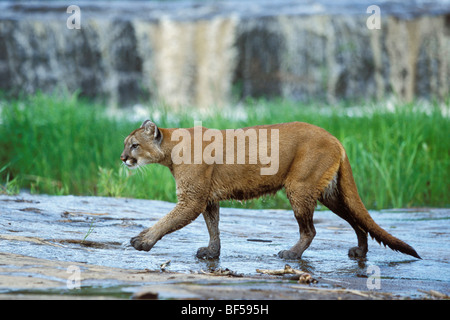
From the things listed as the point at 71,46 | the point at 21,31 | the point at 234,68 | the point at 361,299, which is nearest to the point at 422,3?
the point at 234,68

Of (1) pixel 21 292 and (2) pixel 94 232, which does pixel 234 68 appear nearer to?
(2) pixel 94 232

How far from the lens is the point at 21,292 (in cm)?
324

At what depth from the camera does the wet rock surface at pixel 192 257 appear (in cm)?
348

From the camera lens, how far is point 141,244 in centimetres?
470

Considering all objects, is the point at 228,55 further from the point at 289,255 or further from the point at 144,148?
the point at 289,255

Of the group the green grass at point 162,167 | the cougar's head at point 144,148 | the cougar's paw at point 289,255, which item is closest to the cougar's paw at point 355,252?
the cougar's paw at point 289,255

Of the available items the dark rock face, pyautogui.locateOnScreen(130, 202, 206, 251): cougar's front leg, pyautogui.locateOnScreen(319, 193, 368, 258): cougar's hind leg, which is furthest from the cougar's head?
the dark rock face

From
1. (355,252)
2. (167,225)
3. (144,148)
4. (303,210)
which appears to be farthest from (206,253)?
(355,252)

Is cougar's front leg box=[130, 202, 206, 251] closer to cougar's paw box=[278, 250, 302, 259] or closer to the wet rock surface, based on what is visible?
the wet rock surface

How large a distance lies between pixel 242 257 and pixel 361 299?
158cm

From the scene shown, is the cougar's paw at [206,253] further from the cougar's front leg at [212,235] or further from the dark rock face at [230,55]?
the dark rock face at [230,55]

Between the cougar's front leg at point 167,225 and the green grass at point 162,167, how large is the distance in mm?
2806

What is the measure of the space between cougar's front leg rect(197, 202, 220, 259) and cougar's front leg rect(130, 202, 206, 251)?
7.8 inches

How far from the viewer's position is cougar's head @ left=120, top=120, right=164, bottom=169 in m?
5.17
